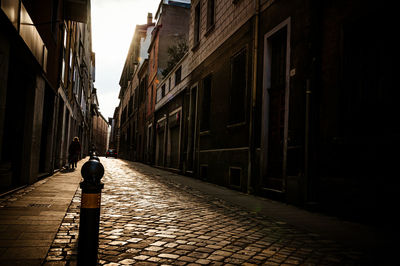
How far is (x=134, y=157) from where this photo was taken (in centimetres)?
3566

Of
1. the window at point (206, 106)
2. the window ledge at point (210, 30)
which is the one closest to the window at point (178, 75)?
the window at point (206, 106)

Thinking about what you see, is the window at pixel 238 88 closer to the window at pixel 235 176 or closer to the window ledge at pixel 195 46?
the window at pixel 235 176

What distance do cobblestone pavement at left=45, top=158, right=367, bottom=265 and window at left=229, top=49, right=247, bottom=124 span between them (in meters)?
5.00

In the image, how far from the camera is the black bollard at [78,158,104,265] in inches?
97.1

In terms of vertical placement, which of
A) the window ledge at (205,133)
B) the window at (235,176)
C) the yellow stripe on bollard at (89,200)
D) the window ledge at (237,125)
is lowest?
the window at (235,176)

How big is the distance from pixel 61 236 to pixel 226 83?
859 cm

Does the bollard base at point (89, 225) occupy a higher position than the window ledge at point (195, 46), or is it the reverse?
the window ledge at point (195, 46)

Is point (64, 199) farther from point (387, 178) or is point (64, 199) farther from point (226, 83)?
point (226, 83)

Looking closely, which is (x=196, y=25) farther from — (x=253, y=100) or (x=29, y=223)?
(x=29, y=223)

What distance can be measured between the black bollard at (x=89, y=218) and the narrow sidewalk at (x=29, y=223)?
0.62 meters

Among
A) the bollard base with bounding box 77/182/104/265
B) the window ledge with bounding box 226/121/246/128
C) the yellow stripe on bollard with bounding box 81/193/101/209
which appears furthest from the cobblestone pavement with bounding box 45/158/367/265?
the window ledge with bounding box 226/121/246/128

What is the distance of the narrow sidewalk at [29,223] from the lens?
2.94 m

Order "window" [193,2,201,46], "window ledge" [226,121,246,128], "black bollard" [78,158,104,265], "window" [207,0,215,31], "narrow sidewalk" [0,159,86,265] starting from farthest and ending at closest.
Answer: "window" [193,2,201,46] < "window" [207,0,215,31] < "window ledge" [226,121,246,128] < "narrow sidewalk" [0,159,86,265] < "black bollard" [78,158,104,265]

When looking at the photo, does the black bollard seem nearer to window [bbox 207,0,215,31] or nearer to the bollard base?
the bollard base
